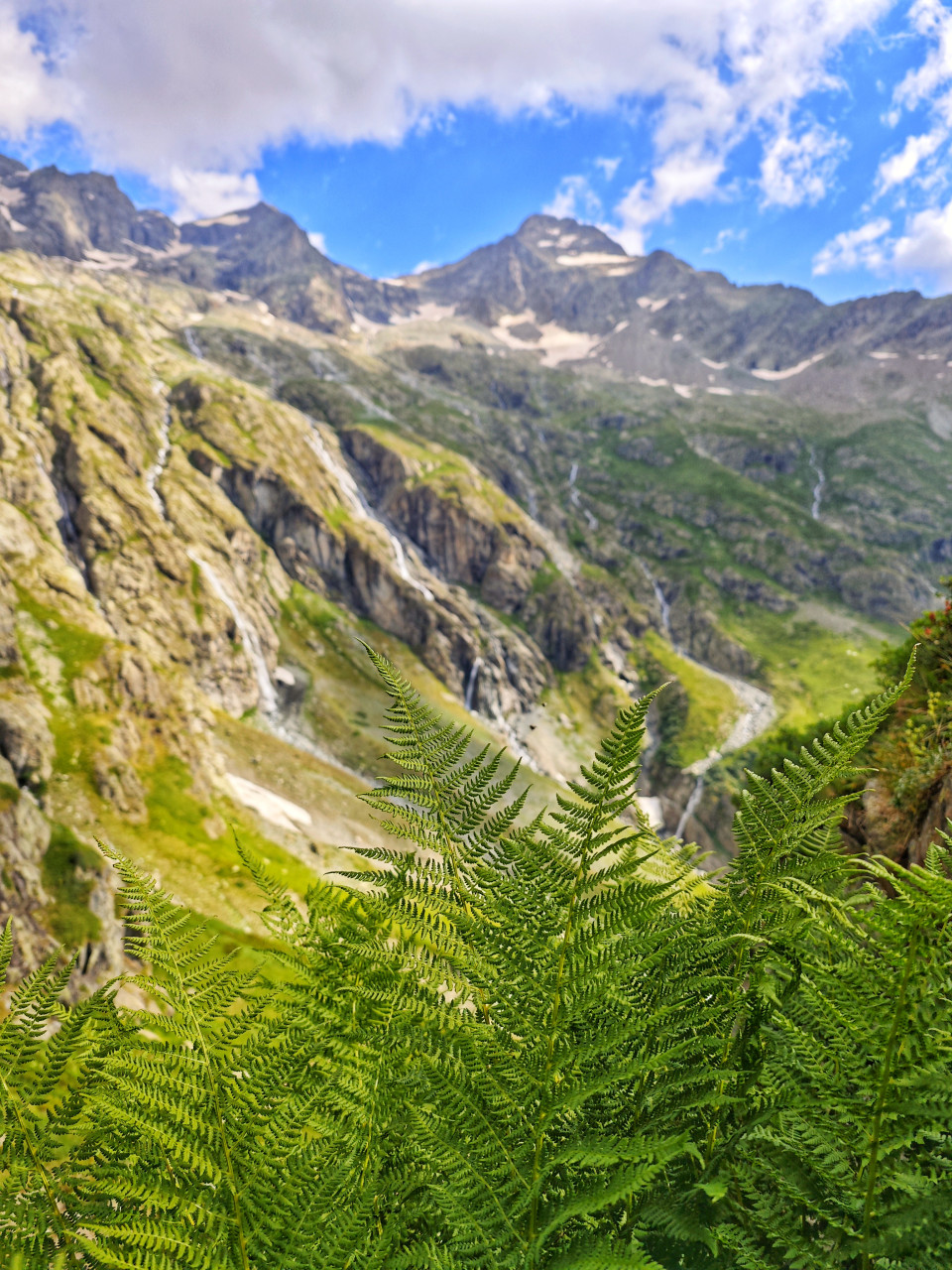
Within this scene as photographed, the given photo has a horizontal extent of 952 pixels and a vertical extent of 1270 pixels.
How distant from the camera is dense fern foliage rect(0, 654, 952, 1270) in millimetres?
1812

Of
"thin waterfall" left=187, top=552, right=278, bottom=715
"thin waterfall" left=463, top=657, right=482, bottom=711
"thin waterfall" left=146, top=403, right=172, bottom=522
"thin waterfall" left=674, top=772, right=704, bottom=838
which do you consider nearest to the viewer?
"thin waterfall" left=187, top=552, right=278, bottom=715

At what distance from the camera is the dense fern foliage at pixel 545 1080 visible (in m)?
1.81

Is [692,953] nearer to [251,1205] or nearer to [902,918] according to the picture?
[902,918]

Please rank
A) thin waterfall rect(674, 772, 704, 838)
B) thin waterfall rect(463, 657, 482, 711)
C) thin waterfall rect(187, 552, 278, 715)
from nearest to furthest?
1. thin waterfall rect(187, 552, 278, 715)
2. thin waterfall rect(674, 772, 704, 838)
3. thin waterfall rect(463, 657, 482, 711)

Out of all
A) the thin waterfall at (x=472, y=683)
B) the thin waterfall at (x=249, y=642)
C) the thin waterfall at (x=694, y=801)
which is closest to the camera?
the thin waterfall at (x=249, y=642)

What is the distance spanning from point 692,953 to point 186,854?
9222 centimetres

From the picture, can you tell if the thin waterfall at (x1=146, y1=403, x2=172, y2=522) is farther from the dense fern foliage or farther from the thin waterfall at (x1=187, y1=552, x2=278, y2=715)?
the dense fern foliage

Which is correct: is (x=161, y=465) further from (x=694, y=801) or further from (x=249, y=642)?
(x=694, y=801)

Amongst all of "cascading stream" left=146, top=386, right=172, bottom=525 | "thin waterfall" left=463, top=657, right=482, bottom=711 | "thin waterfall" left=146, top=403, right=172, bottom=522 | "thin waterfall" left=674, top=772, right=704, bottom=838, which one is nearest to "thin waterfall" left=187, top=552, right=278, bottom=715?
"cascading stream" left=146, top=386, right=172, bottom=525

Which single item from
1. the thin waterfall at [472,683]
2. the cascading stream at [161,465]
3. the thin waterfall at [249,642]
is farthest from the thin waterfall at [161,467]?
the thin waterfall at [472,683]

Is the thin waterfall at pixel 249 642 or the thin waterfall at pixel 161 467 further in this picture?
the thin waterfall at pixel 161 467

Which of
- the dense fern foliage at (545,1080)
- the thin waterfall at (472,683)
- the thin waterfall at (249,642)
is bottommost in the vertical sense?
the thin waterfall at (249,642)

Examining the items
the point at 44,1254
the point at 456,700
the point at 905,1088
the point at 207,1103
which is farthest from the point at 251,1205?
the point at 456,700

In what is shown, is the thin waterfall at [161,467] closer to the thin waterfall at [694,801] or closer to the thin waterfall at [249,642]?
the thin waterfall at [249,642]
